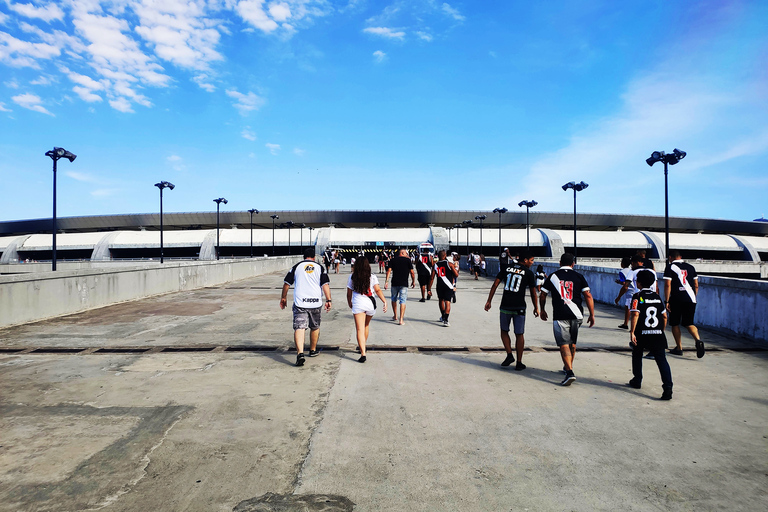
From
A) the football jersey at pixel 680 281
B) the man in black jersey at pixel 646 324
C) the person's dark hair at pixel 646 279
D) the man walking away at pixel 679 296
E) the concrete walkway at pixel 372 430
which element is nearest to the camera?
the concrete walkway at pixel 372 430

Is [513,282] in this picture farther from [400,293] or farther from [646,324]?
[400,293]

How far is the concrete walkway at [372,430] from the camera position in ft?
9.48

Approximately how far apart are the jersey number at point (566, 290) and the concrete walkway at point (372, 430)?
1.14 meters

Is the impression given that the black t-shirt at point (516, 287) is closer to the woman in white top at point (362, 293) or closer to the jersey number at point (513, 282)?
the jersey number at point (513, 282)

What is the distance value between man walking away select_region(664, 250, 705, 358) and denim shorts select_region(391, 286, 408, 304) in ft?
17.1

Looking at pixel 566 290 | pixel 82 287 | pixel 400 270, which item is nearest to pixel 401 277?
pixel 400 270

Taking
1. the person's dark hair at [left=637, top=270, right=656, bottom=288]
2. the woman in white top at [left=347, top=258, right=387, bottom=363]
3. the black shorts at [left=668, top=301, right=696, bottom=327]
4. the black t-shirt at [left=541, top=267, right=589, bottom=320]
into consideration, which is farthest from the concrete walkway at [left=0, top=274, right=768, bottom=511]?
the person's dark hair at [left=637, top=270, right=656, bottom=288]

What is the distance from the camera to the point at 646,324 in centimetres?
518

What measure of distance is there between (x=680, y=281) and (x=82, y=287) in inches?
569

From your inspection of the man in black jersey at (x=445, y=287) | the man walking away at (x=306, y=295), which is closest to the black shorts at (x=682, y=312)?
the man in black jersey at (x=445, y=287)

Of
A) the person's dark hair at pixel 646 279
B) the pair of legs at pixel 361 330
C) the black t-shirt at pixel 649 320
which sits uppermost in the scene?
the person's dark hair at pixel 646 279

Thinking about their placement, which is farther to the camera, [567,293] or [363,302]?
[363,302]

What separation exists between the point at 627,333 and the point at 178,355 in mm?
8867

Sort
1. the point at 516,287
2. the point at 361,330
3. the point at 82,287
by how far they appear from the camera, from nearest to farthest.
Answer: the point at 516,287
the point at 361,330
the point at 82,287
